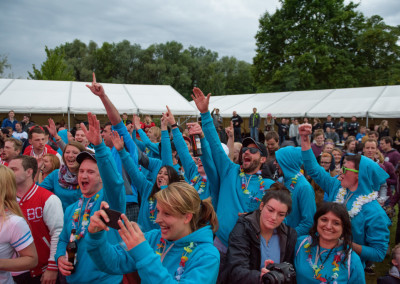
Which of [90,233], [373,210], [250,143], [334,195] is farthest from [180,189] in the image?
[334,195]

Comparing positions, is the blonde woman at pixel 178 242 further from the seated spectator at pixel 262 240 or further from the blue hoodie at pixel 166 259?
the seated spectator at pixel 262 240

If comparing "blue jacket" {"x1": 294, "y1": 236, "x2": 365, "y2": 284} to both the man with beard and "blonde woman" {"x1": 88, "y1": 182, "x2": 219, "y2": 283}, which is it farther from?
"blonde woman" {"x1": 88, "y1": 182, "x2": 219, "y2": 283}

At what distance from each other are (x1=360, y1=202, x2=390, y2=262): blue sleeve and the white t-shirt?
115 inches

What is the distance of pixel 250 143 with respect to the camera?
3.56 m

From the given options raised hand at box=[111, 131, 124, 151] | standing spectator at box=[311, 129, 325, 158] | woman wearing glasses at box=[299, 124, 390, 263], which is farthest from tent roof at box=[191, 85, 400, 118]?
raised hand at box=[111, 131, 124, 151]

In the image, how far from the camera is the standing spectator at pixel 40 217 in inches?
103

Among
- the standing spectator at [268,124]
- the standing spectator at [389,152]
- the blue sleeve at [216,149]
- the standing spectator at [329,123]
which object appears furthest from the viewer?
the standing spectator at [268,124]

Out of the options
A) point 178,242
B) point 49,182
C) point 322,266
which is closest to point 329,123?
point 322,266

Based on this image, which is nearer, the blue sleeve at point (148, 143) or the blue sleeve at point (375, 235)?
the blue sleeve at point (375, 235)

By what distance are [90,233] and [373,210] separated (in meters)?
2.68

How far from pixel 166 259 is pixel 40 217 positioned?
1.44m

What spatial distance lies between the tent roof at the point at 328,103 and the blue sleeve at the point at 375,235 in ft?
46.0

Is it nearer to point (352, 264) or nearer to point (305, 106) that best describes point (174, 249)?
point (352, 264)

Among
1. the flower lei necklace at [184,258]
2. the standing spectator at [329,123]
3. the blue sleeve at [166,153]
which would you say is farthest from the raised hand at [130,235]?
the standing spectator at [329,123]
